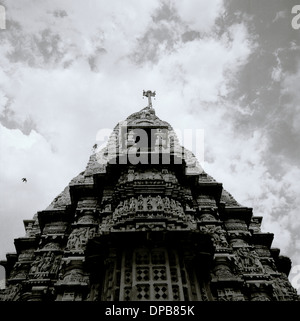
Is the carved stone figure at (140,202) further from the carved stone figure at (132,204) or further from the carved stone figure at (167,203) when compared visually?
the carved stone figure at (167,203)

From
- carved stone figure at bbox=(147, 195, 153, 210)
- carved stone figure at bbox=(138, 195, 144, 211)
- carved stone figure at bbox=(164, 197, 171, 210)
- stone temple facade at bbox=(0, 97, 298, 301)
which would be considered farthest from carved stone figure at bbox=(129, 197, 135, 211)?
carved stone figure at bbox=(164, 197, 171, 210)

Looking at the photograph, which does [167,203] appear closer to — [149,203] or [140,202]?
[149,203]

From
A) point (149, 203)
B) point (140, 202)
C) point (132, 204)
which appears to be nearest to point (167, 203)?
point (149, 203)

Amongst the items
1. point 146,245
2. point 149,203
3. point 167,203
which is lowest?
point 146,245

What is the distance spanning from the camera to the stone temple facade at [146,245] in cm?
1308

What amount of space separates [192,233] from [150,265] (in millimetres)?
1946

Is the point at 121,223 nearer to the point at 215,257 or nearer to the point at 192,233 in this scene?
the point at 192,233

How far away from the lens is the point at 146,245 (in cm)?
1375

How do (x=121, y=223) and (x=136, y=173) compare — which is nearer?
(x=121, y=223)

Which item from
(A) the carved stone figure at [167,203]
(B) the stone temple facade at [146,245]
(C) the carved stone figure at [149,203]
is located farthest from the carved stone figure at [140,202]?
(A) the carved stone figure at [167,203]

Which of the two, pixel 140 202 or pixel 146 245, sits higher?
pixel 140 202
